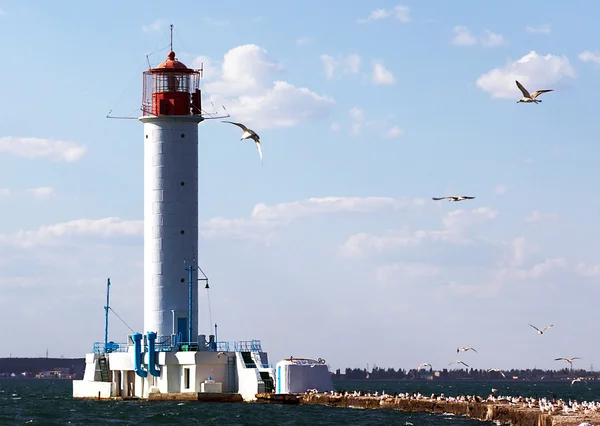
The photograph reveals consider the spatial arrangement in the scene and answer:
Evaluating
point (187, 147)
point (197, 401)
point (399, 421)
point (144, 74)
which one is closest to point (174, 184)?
point (187, 147)

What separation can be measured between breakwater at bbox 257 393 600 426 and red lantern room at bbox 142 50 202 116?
1477 centimetres

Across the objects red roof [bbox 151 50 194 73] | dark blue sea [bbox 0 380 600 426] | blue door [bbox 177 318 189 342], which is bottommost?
dark blue sea [bbox 0 380 600 426]

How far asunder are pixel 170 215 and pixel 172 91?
6.47 m

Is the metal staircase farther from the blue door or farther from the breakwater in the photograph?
the breakwater

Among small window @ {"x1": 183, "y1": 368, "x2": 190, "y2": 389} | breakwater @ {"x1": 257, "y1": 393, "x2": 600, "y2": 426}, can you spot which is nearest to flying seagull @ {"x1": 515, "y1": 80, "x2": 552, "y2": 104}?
breakwater @ {"x1": 257, "y1": 393, "x2": 600, "y2": 426}

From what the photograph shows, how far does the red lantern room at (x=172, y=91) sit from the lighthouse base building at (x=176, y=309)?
0.06 meters

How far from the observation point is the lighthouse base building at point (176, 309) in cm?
5953

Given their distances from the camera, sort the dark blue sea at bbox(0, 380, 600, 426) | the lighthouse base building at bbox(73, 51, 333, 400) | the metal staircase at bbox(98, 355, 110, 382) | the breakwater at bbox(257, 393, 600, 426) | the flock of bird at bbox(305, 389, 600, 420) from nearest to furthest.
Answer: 1. the breakwater at bbox(257, 393, 600, 426)
2. the flock of bird at bbox(305, 389, 600, 420)
3. the dark blue sea at bbox(0, 380, 600, 426)
4. the lighthouse base building at bbox(73, 51, 333, 400)
5. the metal staircase at bbox(98, 355, 110, 382)

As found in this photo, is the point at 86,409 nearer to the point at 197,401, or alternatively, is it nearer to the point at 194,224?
the point at 197,401

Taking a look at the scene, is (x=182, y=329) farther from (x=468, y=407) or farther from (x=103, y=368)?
(x=468, y=407)

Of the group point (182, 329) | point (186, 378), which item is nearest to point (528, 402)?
point (186, 378)

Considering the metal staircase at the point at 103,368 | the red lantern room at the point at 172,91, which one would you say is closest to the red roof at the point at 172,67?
the red lantern room at the point at 172,91

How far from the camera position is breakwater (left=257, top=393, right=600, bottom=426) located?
4253 centimetres

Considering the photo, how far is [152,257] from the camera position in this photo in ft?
199
